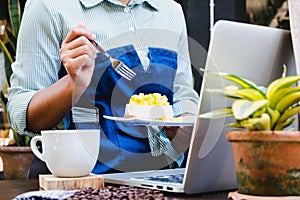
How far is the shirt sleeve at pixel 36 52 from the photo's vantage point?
1.40 meters

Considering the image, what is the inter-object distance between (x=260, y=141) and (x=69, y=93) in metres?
0.63

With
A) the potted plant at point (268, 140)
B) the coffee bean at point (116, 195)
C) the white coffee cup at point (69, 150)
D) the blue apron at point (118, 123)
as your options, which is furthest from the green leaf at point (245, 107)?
the blue apron at point (118, 123)

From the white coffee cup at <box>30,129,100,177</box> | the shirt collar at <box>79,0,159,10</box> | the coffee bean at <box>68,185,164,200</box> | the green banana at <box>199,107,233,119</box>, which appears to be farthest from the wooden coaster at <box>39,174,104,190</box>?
the shirt collar at <box>79,0,159,10</box>

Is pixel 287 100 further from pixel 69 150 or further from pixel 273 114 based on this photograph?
pixel 69 150

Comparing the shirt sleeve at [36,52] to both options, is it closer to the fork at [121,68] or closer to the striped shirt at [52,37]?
the striped shirt at [52,37]

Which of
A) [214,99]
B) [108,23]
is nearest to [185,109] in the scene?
[108,23]

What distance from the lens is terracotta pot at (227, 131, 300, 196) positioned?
744mm

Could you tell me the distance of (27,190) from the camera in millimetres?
1000

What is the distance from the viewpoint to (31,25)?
1.42 metres

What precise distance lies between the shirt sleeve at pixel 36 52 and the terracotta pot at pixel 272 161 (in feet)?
A: 2.56

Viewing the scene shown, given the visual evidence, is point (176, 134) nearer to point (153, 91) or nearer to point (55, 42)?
point (153, 91)

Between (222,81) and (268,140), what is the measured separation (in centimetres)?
15

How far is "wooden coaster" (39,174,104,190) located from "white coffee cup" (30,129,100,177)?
0.02 m

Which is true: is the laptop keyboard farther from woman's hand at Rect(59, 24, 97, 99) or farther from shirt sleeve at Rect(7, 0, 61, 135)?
shirt sleeve at Rect(7, 0, 61, 135)
